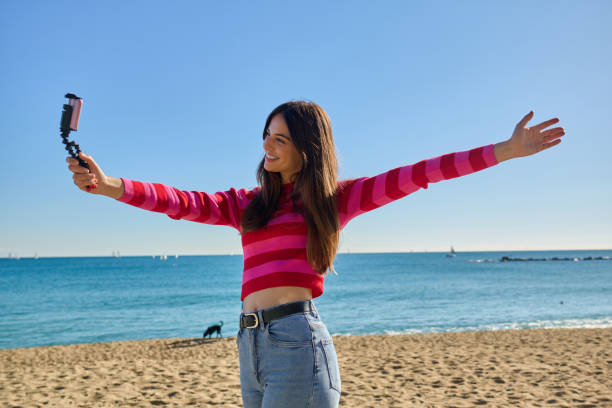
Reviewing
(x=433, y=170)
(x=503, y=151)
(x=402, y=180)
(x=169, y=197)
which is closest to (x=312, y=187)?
(x=402, y=180)

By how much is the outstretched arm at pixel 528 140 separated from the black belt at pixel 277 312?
92 centimetres

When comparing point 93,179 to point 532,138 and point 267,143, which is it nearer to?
point 267,143

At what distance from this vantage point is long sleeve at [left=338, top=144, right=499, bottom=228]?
1706 millimetres

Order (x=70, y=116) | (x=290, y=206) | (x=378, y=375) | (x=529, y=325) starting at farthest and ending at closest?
(x=529, y=325), (x=378, y=375), (x=290, y=206), (x=70, y=116)

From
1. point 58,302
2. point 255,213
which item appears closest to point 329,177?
point 255,213

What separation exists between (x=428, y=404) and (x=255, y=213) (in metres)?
5.98

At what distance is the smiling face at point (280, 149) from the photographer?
192 cm

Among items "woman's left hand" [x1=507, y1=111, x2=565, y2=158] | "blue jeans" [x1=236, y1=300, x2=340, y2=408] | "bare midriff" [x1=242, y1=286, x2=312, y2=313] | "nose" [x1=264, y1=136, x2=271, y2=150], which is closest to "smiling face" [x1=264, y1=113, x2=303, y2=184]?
"nose" [x1=264, y1=136, x2=271, y2=150]

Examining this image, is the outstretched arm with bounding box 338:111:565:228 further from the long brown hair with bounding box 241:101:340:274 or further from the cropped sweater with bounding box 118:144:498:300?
the long brown hair with bounding box 241:101:340:274

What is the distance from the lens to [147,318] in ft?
87.8

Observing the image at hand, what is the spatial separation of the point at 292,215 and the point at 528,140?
0.93 m

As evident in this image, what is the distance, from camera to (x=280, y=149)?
6.29 ft

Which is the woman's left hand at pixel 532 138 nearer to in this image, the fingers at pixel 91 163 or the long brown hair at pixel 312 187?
the long brown hair at pixel 312 187

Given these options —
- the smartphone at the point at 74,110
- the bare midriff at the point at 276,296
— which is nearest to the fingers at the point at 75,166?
the smartphone at the point at 74,110
